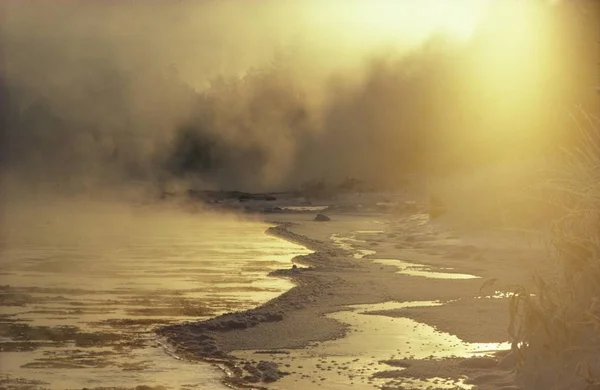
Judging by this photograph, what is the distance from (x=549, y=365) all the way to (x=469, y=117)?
2026 inches

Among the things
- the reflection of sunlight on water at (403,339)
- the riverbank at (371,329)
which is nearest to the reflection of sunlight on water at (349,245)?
the riverbank at (371,329)

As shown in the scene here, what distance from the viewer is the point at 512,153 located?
48.8 m

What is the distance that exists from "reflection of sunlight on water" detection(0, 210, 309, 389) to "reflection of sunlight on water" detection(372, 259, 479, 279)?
3.36 metres

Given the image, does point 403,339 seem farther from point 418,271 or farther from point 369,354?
point 418,271

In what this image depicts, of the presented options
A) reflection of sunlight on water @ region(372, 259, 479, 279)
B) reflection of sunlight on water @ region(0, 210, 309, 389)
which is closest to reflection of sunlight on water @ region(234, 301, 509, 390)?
reflection of sunlight on water @ region(0, 210, 309, 389)

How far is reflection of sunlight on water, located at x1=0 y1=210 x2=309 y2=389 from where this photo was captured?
11.1 m

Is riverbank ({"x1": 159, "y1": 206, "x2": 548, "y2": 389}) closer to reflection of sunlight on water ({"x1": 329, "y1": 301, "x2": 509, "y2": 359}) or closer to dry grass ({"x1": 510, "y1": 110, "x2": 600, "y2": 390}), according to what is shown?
reflection of sunlight on water ({"x1": 329, "y1": 301, "x2": 509, "y2": 359})

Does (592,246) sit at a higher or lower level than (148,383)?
higher

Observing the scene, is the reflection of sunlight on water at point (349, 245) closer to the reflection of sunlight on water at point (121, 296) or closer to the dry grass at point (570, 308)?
the reflection of sunlight on water at point (121, 296)

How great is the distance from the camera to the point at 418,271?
24.3 m

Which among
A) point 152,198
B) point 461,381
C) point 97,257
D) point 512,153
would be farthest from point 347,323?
point 152,198

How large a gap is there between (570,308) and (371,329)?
4725 mm

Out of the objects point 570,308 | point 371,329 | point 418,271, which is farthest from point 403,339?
point 418,271

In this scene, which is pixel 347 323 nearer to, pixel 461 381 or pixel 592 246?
pixel 461 381
